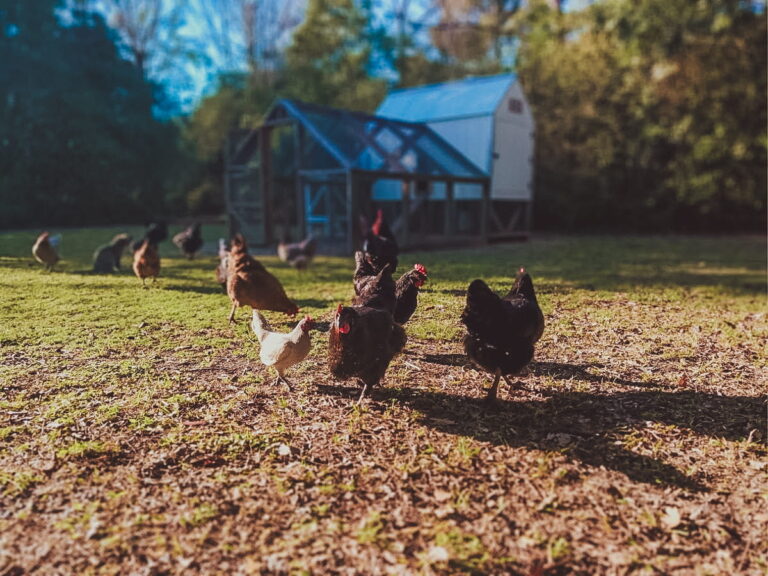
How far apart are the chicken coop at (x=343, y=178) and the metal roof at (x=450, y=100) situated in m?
1.21

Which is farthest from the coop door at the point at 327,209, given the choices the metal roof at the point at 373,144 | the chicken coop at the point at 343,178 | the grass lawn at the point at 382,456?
the grass lawn at the point at 382,456

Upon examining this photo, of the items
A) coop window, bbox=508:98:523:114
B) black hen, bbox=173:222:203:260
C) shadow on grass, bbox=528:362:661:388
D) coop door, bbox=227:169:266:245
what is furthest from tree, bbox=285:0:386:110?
shadow on grass, bbox=528:362:661:388

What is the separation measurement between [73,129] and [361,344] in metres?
28.4

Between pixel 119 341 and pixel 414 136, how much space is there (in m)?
14.3

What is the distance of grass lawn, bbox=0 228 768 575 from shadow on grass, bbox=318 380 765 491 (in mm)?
21

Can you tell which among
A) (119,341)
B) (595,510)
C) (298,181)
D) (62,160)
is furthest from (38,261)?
(62,160)

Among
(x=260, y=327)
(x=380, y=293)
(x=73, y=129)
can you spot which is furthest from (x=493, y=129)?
(x=73, y=129)

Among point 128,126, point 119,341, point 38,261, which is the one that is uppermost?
point 128,126

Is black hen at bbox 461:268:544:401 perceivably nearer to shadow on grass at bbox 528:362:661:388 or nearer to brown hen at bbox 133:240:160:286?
shadow on grass at bbox 528:362:661:388

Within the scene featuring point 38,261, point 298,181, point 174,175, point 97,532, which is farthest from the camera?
point 174,175

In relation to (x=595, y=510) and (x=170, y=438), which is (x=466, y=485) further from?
(x=170, y=438)

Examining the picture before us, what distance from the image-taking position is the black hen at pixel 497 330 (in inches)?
159

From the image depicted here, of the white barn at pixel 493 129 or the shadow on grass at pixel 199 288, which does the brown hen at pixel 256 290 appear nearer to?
the shadow on grass at pixel 199 288

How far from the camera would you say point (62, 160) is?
26.1m
